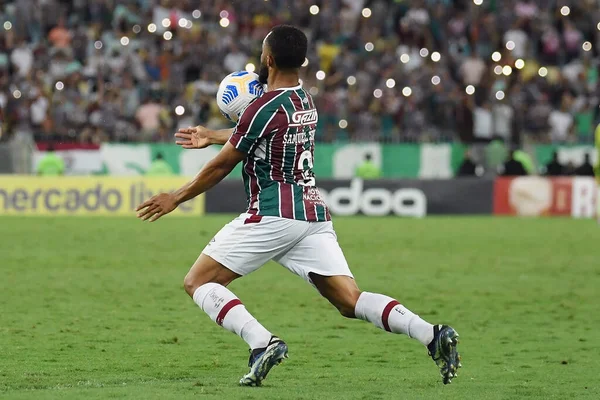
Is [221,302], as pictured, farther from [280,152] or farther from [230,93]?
[230,93]

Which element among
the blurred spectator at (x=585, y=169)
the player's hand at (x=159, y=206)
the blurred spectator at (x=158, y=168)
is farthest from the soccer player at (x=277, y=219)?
the blurred spectator at (x=585, y=169)

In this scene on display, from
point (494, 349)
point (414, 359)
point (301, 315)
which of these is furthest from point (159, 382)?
point (301, 315)

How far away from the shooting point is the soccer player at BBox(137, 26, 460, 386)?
675 centimetres

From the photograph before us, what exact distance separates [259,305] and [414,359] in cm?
323

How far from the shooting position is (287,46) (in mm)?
6773

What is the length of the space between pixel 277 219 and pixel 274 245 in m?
0.15

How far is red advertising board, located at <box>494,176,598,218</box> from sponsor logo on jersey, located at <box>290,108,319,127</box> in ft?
61.7

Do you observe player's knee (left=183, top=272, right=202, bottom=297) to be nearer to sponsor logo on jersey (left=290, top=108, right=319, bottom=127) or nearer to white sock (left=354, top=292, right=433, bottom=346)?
white sock (left=354, top=292, right=433, bottom=346)

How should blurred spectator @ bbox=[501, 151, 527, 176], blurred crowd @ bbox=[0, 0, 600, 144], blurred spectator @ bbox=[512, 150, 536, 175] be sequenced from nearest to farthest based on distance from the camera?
blurred crowd @ bbox=[0, 0, 600, 144]
blurred spectator @ bbox=[501, 151, 527, 176]
blurred spectator @ bbox=[512, 150, 536, 175]

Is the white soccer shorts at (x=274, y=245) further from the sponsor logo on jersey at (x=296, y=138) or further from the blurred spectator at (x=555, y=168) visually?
the blurred spectator at (x=555, y=168)

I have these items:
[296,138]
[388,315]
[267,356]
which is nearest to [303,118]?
[296,138]

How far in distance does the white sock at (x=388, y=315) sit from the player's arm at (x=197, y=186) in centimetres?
108

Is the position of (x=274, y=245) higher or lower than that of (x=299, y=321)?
higher

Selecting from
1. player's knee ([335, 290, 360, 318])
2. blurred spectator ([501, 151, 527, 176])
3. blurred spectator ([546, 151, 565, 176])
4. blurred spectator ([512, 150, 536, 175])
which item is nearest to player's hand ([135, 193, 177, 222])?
player's knee ([335, 290, 360, 318])
